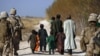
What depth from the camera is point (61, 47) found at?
21.7 metres

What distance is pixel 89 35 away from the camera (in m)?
13.1

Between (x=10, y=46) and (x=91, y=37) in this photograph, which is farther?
(x=10, y=46)

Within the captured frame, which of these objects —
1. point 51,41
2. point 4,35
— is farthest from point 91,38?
point 51,41

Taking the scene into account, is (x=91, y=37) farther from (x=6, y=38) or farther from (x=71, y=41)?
(x=71, y=41)

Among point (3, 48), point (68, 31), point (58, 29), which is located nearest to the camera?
point (3, 48)

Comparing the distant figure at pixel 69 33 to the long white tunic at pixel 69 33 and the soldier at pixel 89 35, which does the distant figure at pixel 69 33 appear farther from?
the soldier at pixel 89 35

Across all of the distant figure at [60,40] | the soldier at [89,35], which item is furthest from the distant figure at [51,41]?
the soldier at [89,35]

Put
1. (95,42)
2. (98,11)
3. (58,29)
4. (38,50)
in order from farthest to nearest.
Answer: (98,11) < (38,50) < (58,29) < (95,42)

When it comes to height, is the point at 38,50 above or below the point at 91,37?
below

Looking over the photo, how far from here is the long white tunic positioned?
20.4 metres

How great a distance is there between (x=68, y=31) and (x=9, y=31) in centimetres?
461

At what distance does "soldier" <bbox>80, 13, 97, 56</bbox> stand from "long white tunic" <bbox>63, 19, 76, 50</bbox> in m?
7.15

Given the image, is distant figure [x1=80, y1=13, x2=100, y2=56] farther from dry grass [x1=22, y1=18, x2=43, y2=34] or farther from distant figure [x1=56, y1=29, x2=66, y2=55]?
dry grass [x1=22, y1=18, x2=43, y2=34]

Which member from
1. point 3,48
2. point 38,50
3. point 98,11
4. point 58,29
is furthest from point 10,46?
point 98,11
